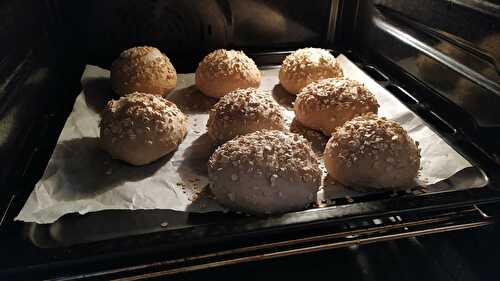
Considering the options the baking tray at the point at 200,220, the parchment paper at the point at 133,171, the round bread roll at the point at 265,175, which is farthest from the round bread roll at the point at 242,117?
the baking tray at the point at 200,220

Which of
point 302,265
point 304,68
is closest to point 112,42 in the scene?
point 304,68

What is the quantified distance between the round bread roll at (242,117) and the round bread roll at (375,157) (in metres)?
0.22

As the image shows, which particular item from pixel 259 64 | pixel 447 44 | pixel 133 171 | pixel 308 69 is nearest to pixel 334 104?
pixel 308 69

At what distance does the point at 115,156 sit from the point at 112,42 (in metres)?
0.57

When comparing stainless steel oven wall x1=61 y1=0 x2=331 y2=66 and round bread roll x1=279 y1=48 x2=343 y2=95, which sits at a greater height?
stainless steel oven wall x1=61 y1=0 x2=331 y2=66

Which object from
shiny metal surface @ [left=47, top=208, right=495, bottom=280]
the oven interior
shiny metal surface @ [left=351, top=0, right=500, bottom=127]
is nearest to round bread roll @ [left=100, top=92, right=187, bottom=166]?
the oven interior

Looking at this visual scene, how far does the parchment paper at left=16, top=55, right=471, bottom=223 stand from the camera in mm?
908

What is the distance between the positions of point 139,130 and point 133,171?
0.36 ft

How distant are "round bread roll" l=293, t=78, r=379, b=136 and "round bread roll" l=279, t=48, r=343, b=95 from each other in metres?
0.15

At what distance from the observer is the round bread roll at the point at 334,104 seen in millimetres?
1180

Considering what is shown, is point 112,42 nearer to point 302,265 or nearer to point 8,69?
point 8,69

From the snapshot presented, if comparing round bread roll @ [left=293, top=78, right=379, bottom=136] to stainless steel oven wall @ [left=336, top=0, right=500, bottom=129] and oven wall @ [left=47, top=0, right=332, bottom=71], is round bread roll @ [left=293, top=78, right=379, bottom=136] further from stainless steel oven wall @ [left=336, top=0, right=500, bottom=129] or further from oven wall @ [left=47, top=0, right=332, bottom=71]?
oven wall @ [left=47, top=0, right=332, bottom=71]

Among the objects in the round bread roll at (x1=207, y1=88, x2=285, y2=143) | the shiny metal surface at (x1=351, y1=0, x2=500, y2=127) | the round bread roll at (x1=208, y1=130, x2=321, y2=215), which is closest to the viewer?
the round bread roll at (x1=208, y1=130, x2=321, y2=215)

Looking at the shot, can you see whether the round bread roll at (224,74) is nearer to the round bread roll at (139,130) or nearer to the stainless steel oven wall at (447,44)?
the round bread roll at (139,130)
